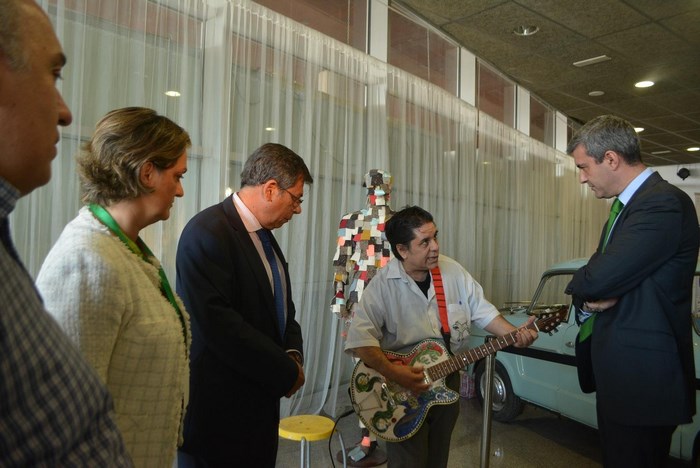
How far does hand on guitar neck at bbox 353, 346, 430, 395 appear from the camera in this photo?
2.16 m

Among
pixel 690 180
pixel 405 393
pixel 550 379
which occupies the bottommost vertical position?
pixel 550 379

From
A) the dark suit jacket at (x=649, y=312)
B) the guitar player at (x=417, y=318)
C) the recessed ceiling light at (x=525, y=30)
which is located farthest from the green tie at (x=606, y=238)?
the recessed ceiling light at (x=525, y=30)

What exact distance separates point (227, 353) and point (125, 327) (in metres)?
0.49

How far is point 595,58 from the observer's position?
5.98 metres

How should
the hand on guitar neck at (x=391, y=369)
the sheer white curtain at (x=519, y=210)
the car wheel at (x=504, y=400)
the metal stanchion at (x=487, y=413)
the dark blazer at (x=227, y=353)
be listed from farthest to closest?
the sheer white curtain at (x=519, y=210) → the car wheel at (x=504, y=400) → the metal stanchion at (x=487, y=413) → the hand on guitar neck at (x=391, y=369) → the dark blazer at (x=227, y=353)

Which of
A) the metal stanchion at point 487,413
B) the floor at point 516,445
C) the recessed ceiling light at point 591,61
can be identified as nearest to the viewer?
the metal stanchion at point 487,413

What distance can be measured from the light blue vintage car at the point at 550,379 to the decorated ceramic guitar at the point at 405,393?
111cm

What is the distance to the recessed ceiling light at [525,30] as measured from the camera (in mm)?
5242

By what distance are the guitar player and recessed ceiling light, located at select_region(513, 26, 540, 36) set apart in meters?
3.82

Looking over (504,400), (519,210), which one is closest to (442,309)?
(504,400)

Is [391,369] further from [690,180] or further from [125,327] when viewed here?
[690,180]

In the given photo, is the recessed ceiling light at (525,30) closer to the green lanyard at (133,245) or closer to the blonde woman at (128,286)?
the blonde woman at (128,286)

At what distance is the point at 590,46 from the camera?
5629 mm

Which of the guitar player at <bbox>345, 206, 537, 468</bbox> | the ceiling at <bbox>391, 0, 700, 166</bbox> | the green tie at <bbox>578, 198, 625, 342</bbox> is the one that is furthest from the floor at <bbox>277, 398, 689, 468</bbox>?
the ceiling at <bbox>391, 0, 700, 166</bbox>
